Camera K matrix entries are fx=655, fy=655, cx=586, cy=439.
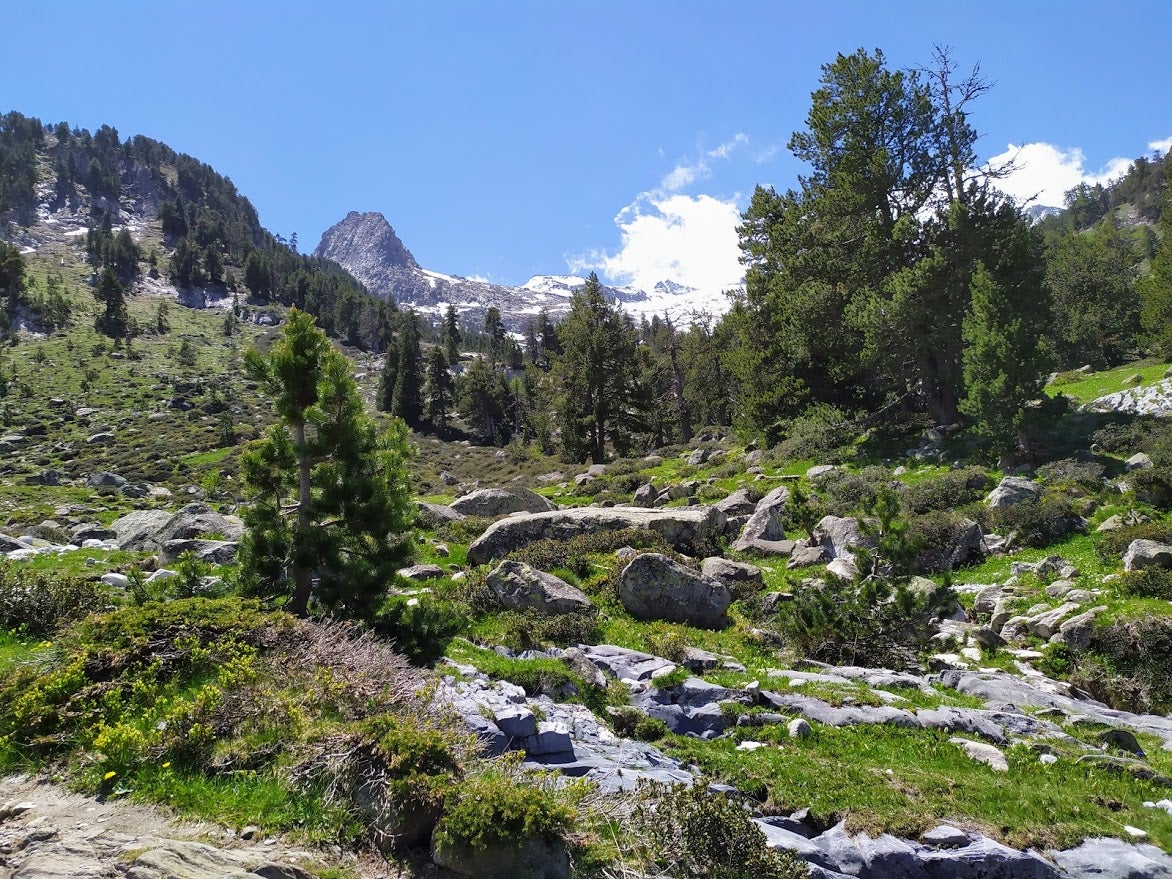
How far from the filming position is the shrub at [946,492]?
2153cm

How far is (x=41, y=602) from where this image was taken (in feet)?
37.7

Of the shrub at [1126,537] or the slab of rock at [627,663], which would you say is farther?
the shrub at [1126,537]

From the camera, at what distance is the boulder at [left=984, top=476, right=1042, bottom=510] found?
19.3 meters

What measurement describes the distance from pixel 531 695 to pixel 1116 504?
17220mm

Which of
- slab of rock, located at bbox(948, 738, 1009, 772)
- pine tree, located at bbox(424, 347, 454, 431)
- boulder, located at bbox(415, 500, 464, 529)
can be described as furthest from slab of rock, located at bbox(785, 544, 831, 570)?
pine tree, located at bbox(424, 347, 454, 431)

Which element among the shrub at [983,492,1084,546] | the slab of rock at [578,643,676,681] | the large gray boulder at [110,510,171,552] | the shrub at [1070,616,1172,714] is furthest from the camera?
the large gray boulder at [110,510,171,552]

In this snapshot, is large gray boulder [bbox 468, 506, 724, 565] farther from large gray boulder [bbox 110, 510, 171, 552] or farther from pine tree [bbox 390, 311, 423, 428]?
pine tree [bbox 390, 311, 423, 428]

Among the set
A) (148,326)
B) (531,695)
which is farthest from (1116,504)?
(148,326)

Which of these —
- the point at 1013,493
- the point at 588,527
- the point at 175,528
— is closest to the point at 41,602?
the point at 175,528

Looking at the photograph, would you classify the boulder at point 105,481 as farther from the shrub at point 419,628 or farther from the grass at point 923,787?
the grass at point 923,787

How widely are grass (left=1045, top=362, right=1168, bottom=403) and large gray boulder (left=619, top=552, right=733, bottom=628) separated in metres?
22.2

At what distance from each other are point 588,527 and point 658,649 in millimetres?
9040

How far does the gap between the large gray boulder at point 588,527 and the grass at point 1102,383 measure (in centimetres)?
1857

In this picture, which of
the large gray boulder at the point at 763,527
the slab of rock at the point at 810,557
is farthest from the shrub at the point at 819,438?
the slab of rock at the point at 810,557
